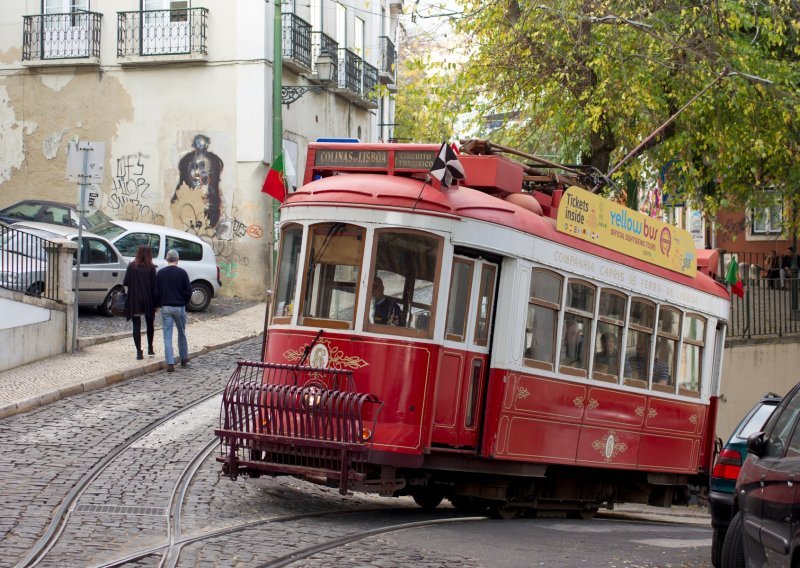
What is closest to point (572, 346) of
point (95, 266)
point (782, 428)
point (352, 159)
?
point (352, 159)

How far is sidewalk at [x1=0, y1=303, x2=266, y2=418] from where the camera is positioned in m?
15.4

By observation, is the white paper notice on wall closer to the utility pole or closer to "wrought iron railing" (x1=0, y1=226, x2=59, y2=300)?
"wrought iron railing" (x1=0, y1=226, x2=59, y2=300)

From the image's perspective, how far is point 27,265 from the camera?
18.7 m

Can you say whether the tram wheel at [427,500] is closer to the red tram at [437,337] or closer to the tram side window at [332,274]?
the red tram at [437,337]

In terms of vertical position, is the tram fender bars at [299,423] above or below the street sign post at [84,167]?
below

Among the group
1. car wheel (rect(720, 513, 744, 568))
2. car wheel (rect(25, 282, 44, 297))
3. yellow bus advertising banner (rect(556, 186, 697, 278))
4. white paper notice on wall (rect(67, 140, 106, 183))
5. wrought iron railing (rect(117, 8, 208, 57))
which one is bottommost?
car wheel (rect(720, 513, 744, 568))

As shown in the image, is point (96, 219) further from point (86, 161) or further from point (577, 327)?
point (577, 327)

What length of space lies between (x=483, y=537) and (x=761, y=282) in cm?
A: 1474

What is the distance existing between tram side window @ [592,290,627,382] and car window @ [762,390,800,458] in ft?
15.9

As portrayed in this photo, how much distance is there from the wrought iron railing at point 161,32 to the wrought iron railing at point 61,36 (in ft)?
2.28

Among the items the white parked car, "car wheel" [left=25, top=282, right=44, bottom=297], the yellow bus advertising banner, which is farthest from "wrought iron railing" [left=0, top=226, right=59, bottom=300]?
the yellow bus advertising banner

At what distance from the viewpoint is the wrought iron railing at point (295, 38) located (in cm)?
3219

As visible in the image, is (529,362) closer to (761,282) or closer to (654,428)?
(654,428)

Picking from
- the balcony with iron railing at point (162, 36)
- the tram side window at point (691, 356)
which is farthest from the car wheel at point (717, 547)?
the balcony with iron railing at point (162, 36)
